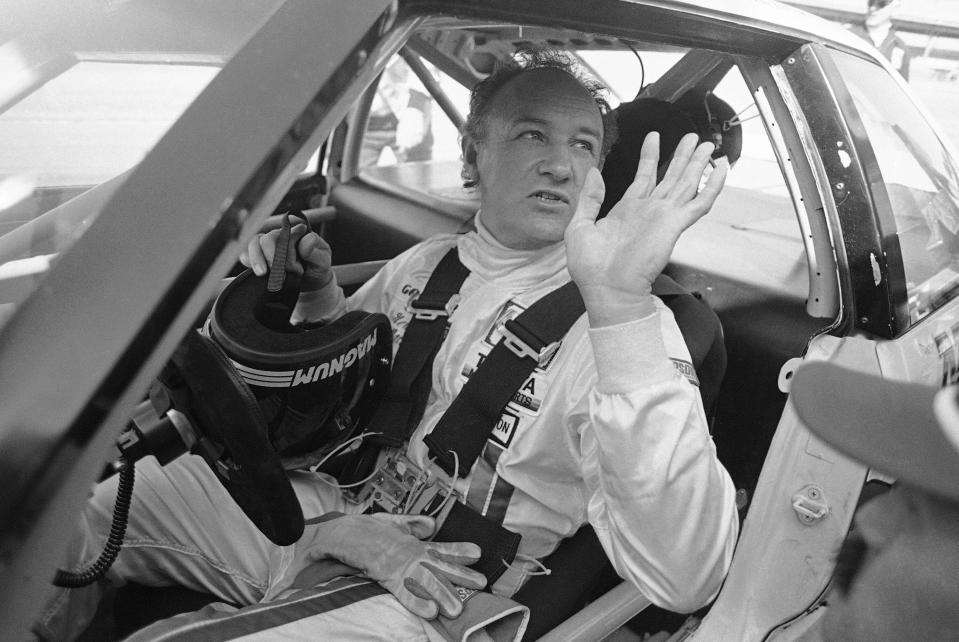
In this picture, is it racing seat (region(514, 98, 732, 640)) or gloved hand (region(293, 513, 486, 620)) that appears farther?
racing seat (region(514, 98, 732, 640))

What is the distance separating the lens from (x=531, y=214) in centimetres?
168

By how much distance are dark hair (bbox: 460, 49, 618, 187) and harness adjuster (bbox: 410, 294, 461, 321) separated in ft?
1.53

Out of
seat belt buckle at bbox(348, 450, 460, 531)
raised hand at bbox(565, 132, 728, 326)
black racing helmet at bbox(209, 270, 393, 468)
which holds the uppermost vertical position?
raised hand at bbox(565, 132, 728, 326)

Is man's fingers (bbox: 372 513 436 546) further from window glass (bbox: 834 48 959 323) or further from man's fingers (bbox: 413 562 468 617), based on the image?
window glass (bbox: 834 48 959 323)

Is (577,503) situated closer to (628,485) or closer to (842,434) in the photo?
(628,485)

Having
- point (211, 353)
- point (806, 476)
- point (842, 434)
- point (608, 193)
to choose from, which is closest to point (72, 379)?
point (211, 353)

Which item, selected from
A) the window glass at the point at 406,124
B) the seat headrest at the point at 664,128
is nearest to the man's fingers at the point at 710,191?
the seat headrest at the point at 664,128

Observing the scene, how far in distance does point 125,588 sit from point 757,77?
154cm

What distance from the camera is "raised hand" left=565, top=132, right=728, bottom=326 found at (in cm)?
108

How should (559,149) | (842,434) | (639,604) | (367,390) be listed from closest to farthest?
1. (842,434)
2. (639,604)
3. (367,390)
4. (559,149)

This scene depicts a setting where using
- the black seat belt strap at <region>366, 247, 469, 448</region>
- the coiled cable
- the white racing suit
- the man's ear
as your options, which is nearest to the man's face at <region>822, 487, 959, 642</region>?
the white racing suit

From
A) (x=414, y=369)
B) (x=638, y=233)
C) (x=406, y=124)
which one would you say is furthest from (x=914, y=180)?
(x=406, y=124)

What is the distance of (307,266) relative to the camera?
1851mm

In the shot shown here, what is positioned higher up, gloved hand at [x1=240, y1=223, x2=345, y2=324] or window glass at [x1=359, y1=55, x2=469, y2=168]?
window glass at [x1=359, y1=55, x2=469, y2=168]
